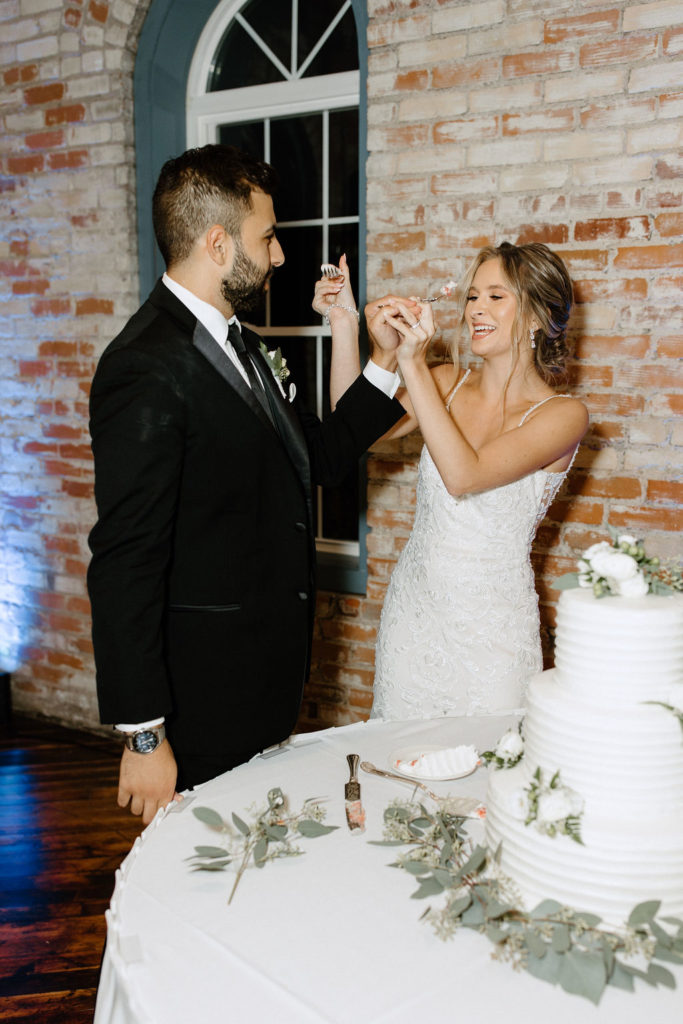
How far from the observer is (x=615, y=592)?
113 cm

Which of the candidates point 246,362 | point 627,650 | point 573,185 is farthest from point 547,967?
point 573,185

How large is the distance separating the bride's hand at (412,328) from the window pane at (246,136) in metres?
1.96

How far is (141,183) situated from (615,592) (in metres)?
3.09

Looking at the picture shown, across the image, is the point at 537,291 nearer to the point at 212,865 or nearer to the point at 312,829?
the point at 312,829

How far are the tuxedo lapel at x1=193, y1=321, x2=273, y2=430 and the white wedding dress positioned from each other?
0.71 meters

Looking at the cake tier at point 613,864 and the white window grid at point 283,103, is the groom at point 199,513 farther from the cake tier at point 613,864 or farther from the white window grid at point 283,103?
the white window grid at point 283,103

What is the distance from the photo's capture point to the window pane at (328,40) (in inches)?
131

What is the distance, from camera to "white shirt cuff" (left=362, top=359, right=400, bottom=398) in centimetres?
219

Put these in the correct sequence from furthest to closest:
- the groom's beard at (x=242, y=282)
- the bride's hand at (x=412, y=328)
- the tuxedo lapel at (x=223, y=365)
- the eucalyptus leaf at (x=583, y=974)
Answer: the bride's hand at (x=412, y=328) → the groom's beard at (x=242, y=282) → the tuxedo lapel at (x=223, y=365) → the eucalyptus leaf at (x=583, y=974)

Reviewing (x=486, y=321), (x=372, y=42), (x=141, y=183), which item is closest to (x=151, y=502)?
(x=486, y=321)

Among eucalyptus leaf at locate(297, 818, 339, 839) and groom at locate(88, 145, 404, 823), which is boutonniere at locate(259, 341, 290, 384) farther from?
eucalyptus leaf at locate(297, 818, 339, 839)

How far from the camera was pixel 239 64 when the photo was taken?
3670 millimetres

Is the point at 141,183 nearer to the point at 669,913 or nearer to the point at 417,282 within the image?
the point at 417,282

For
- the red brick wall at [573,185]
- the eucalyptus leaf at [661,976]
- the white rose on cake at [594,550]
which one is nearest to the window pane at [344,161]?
the red brick wall at [573,185]
